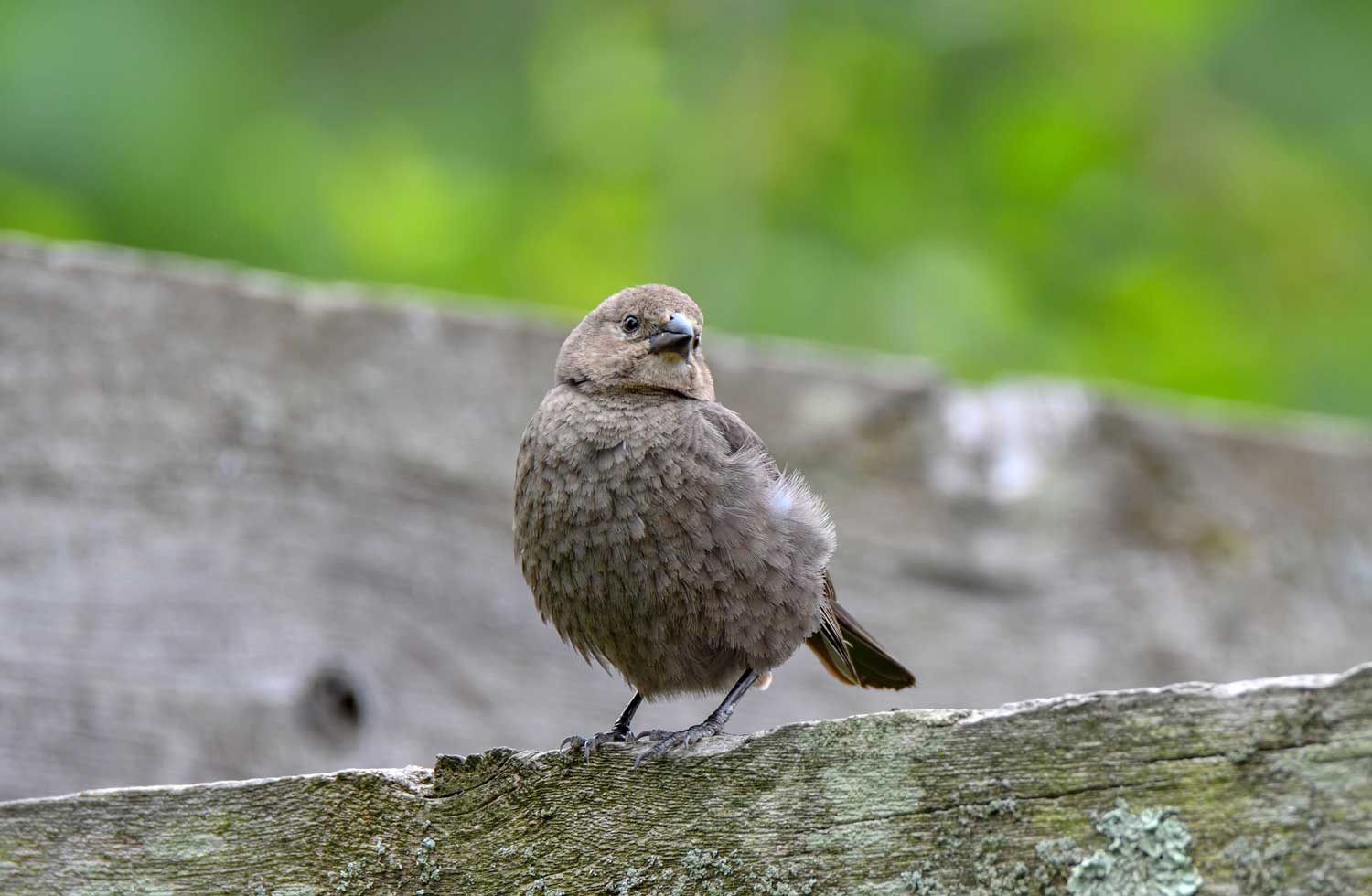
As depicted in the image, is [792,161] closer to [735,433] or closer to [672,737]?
[735,433]

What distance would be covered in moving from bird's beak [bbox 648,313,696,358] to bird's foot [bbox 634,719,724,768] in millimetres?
858

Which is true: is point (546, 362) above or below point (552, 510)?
above

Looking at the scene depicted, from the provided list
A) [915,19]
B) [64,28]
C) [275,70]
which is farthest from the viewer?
[915,19]

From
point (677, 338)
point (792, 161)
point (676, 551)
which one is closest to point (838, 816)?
point (676, 551)

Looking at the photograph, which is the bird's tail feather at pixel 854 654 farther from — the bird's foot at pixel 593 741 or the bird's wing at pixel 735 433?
the bird's foot at pixel 593 741

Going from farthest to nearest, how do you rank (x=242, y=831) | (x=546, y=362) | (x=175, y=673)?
(x=546, y=362) < (x=175, y=673) < (x=242, y=831)

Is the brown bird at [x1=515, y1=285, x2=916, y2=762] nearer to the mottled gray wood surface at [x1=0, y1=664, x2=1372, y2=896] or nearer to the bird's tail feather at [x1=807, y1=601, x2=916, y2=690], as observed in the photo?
the bird's tail feather at [x1=807, y1=601, x2=916, y2=690]

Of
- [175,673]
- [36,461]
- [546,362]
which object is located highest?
[546,362]

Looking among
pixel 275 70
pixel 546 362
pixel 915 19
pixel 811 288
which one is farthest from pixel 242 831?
pixel 915 19

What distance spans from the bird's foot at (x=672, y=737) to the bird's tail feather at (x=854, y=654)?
27 cm

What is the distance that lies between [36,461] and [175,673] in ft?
1.60

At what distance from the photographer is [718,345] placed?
3352mm

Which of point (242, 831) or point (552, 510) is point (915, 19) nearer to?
point (552, 510)

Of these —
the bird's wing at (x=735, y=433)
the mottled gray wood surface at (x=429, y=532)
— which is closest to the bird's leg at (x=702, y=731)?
the mottled gray wood surface at (x=429, y=532)
